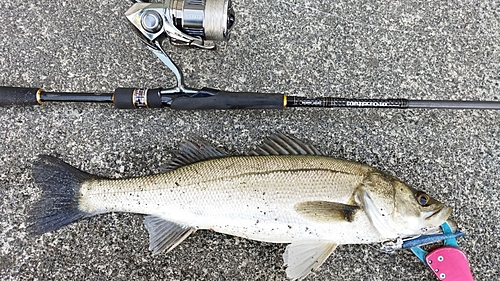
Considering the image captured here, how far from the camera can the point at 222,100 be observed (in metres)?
2.07

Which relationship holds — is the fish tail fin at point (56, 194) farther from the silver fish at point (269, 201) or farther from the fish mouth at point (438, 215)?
the fish mouth at point (438, 215)

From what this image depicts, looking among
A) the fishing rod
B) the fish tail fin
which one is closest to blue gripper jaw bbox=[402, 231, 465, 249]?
the fishing rod

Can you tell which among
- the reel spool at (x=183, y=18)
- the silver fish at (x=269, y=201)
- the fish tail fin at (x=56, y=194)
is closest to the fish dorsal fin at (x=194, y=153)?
the silver fish at (x=269, y=201)

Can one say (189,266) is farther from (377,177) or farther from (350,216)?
(377,177)

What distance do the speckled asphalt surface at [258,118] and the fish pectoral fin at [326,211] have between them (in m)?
0.38

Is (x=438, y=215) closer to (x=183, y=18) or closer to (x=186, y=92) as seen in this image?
(x=186, y=92)

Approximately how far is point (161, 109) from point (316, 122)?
2.73ft

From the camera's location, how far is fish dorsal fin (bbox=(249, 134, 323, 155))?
2.03 m

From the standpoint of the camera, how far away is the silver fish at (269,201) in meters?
1.90

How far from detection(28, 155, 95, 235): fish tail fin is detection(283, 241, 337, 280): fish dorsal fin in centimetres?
95

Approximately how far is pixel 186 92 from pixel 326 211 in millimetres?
873

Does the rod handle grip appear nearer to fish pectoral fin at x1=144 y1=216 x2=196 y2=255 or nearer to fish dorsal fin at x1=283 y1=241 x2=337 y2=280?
fish pectoral fin at x1=144 y1=216 x2=196 y2=255

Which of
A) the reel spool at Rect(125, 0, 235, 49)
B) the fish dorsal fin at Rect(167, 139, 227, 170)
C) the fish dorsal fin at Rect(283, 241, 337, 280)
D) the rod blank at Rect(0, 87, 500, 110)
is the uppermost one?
the reel spool at Rect(125, 0, 235, 49)

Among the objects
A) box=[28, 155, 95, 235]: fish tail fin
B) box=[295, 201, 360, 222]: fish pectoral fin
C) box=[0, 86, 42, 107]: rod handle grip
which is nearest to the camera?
box=[295, 201, 360, 222]: fish pectoral fin
